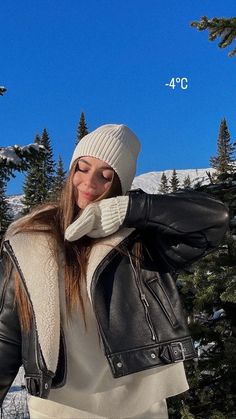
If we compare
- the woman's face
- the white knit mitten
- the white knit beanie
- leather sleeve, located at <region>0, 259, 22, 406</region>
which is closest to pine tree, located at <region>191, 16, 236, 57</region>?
the white knit beanie

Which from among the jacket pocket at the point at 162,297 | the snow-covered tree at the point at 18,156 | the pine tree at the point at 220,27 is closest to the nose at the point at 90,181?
the jacket pocket at the point at 162,297

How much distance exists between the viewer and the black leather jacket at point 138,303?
1884 millimetres

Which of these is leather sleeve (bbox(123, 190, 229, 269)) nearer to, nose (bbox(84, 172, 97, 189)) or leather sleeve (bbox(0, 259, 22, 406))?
nose (bbox(84, 172, 97, 189))

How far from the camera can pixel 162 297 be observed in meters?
1.98

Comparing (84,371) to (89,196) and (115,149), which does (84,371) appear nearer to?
(89,196)

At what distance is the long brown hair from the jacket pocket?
0.30 meters

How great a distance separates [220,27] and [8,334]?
3.60 meters

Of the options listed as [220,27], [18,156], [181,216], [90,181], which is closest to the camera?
[181,216]

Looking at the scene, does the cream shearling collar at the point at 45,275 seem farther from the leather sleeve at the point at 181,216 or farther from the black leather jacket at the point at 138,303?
the leather sleeve at the point at 181,216


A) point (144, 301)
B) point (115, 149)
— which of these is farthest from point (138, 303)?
point (115, 149)

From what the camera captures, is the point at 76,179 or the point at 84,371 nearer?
the point at 84,371

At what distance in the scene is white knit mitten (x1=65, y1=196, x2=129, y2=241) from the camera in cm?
191

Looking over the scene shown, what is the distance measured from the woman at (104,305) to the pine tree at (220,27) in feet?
9.64

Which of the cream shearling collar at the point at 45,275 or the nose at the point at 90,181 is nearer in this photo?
the cream shearling collar at the point at 45,275
